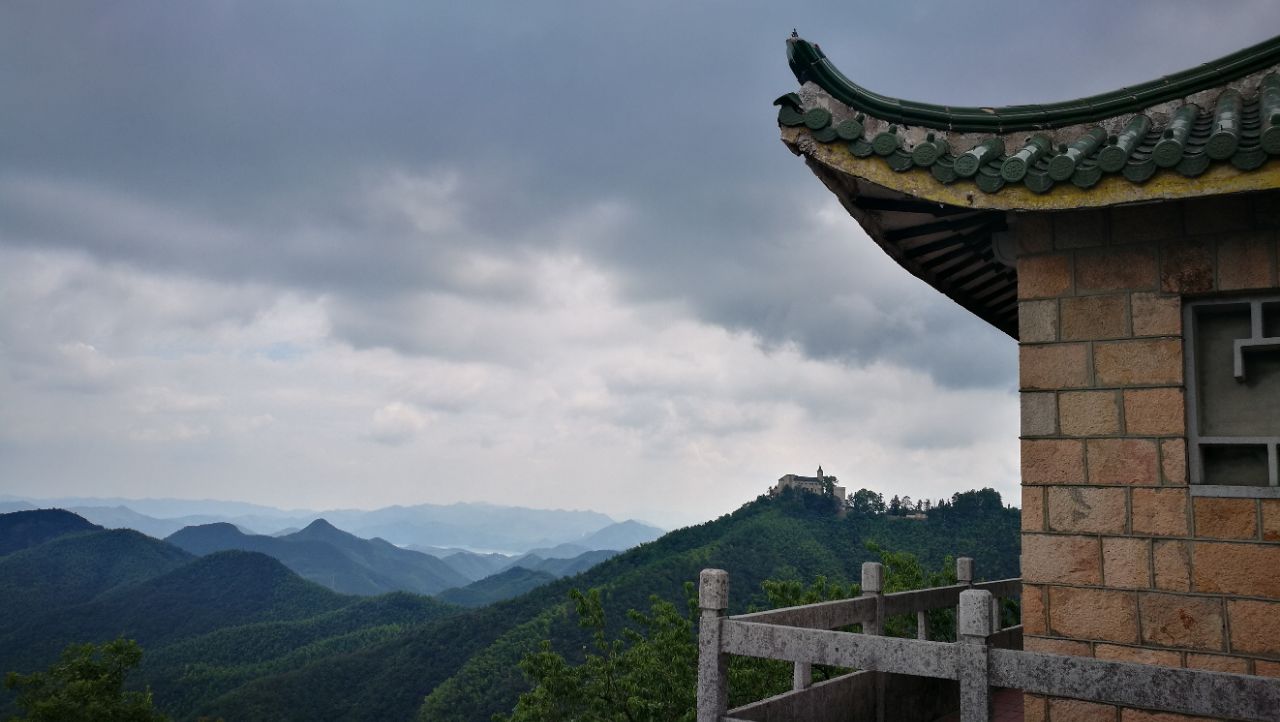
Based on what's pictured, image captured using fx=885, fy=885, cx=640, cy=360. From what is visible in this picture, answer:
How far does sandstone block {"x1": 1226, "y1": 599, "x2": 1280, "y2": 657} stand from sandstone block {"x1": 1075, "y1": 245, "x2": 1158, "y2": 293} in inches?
66.8

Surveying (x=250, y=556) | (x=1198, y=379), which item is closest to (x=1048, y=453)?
(x=1198, y=379)

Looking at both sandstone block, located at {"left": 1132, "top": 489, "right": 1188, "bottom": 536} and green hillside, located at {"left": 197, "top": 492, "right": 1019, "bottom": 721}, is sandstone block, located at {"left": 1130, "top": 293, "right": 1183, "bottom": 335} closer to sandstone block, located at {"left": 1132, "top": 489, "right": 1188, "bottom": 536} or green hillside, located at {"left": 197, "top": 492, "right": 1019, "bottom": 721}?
sandstone block, located at {"left": 1132, "top": 489, "right": 1188, "bottom": 536}

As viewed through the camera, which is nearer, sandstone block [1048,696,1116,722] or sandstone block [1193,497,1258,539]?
sandstone block [1193,497,1258,539]

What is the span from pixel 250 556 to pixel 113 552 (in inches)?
1521

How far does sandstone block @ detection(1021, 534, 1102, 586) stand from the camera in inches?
201

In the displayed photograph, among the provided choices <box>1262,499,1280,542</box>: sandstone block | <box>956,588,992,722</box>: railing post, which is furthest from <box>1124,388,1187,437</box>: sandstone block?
<box>956,588,992,722</box>: railing post

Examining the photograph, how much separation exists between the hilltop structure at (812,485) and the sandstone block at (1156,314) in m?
109

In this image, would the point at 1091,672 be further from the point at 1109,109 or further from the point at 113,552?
the point at 113,552

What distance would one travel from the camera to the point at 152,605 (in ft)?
507

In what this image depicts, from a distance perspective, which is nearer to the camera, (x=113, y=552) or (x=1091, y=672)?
(x=1091, y=672)

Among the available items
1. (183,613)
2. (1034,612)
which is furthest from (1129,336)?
(183,613)

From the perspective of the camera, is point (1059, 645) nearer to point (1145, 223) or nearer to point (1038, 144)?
point (1145, 223)

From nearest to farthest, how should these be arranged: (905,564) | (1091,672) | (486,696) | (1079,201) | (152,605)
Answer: (1091,672) < (1079,201) < (905,564) < (486,696) < (152,605)

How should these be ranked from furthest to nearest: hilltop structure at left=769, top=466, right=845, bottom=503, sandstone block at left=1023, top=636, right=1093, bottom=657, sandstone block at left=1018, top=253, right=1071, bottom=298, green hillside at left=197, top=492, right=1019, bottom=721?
1. hilltop structure at left=769, top=466, right=845, bottom=503
2. green hillside at left=197, top=492, right=1019, bottom=721
3. sandstone block at left=1018, top=253, right=1071, bottom=298
4. sandstone block at left=1023, top=636, right=1093, bottom=657
